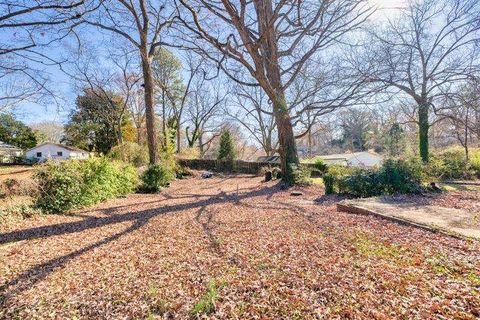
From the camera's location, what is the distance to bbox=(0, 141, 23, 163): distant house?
2663 centimetres

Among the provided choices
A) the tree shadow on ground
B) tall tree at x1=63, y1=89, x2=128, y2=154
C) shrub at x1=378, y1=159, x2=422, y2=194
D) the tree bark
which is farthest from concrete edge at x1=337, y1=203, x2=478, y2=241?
tall tree at x1=63, y1=89, x2=128, y2=154

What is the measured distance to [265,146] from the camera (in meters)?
29.9

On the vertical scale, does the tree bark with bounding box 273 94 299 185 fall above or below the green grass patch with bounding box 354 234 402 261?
above

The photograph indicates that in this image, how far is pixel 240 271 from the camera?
290 centimetres

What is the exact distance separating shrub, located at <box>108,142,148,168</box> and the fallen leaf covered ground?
376 inches

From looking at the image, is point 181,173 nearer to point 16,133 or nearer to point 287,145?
point 287,145

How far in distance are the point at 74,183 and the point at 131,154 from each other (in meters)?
8.53

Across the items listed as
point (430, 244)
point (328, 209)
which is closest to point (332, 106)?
point (328, 209)

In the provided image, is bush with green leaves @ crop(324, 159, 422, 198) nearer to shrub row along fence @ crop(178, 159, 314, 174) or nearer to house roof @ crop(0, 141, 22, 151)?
shrub row along fence @ crop(178, 159, 314, 174)

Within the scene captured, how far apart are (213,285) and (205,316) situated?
407 millimetres

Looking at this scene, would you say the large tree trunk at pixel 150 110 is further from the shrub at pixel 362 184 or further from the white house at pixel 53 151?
the white house at pixel 53 151

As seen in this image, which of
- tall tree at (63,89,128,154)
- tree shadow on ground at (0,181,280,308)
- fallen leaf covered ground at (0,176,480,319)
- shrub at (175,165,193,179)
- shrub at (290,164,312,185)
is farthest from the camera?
tall tree at (63,89,128,154)

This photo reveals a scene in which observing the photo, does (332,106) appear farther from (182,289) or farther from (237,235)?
(182,289)

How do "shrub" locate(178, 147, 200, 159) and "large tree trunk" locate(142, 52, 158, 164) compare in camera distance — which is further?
"shrub" locate(178, 147, 200, 159)
